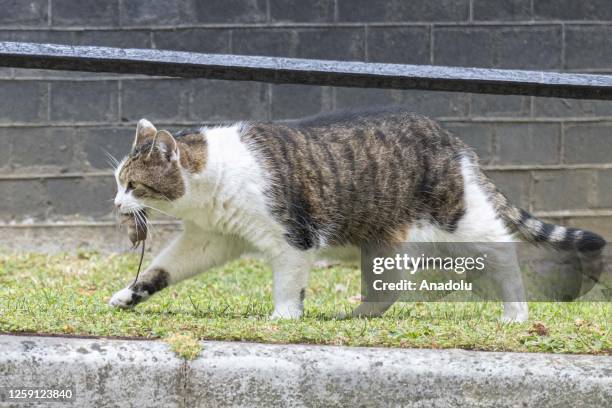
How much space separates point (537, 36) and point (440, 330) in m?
4.42

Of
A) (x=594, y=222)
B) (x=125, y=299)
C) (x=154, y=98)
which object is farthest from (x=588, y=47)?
(x=125, y=299)

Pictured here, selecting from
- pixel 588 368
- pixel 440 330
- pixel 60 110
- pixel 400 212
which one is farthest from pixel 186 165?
pixel 60 110

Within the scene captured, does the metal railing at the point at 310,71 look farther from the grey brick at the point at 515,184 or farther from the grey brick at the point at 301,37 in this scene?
the grey brick at the point at 515,184

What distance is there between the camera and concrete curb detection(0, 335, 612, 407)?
3645mm

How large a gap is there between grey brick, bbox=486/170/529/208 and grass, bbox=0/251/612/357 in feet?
4.48

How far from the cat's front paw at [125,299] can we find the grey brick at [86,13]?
3.37 meters

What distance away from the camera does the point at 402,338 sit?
4078 millimetres

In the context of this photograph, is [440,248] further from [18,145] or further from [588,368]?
[18,145]

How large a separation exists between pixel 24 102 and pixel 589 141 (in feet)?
14.5

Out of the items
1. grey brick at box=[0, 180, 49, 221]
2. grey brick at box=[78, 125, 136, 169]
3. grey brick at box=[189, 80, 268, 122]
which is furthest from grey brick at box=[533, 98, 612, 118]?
grey brick at box=[0, 180, 49, 221]

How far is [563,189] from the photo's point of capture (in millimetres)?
8227

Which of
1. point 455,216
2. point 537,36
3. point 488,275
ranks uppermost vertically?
point 537,36

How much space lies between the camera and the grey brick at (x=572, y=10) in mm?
8070

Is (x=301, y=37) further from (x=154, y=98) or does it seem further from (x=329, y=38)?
(x=154, y=98)
